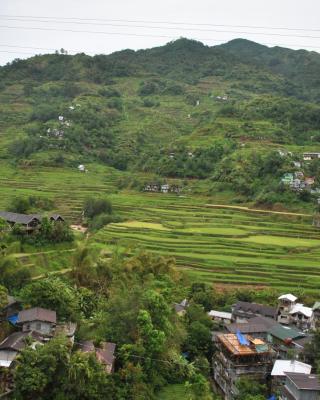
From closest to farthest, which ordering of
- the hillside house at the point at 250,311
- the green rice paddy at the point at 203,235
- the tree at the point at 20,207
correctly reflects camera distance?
1. the hillside house at the point at 250,311
2. the tree at the point at 20,207
3. the green rice paddy at the point at 203,235

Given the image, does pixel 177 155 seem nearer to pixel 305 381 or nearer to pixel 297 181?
pixel 297 181

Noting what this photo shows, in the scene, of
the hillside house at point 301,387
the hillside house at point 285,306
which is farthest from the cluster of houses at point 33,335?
the hillside house at point 285,306

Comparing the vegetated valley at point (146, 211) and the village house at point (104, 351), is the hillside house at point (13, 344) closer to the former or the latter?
the vegetated valley at point (146, 211)

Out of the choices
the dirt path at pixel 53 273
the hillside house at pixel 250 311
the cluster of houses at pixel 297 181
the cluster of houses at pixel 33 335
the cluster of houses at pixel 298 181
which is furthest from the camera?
the cluster of houses at pixel 297 181

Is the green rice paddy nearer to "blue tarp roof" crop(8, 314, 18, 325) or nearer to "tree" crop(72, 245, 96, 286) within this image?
"tree" crop(72, 245, 96, 286)

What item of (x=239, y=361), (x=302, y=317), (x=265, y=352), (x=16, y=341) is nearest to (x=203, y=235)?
(x=302, y=317)

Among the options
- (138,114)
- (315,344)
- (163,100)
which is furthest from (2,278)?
(163,100)

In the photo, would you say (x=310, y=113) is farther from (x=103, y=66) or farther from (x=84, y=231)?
(x=103, y=66)
